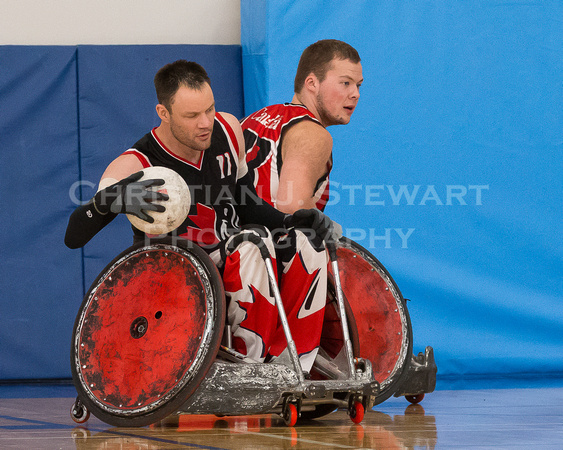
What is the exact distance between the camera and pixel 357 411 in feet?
9.02

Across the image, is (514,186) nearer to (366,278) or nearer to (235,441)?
(366,278)

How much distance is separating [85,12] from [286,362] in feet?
10.8

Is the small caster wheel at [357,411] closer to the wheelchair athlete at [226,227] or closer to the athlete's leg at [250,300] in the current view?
the wheelchair athlete at [226,227]

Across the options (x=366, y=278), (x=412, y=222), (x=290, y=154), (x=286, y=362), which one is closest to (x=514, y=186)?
(x=412, y=222)

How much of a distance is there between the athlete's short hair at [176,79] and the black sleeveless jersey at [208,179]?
0.16 meters

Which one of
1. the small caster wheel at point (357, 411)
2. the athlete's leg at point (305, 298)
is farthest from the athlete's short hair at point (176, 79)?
the small caster wheel at point (357, 411)

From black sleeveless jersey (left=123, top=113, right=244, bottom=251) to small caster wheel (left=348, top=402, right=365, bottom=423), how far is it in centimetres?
78

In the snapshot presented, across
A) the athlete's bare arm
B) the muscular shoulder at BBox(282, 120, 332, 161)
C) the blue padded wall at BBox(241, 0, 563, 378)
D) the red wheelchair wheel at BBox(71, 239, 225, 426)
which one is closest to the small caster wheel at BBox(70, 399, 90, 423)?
the red wheelchair wheel at BBox(71, 239, 225, 426)

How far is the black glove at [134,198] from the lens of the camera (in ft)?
8.31

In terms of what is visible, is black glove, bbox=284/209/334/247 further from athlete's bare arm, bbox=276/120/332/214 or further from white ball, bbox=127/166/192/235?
white ball, bbox=127/166/192/235

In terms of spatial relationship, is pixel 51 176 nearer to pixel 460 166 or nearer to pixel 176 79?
pixel 176 79

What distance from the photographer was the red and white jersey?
10.9 feet

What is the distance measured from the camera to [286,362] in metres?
2.72

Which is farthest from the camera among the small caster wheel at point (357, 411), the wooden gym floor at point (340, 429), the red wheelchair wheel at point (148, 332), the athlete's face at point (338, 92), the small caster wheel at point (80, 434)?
the athlete's face at point (338, 92)
